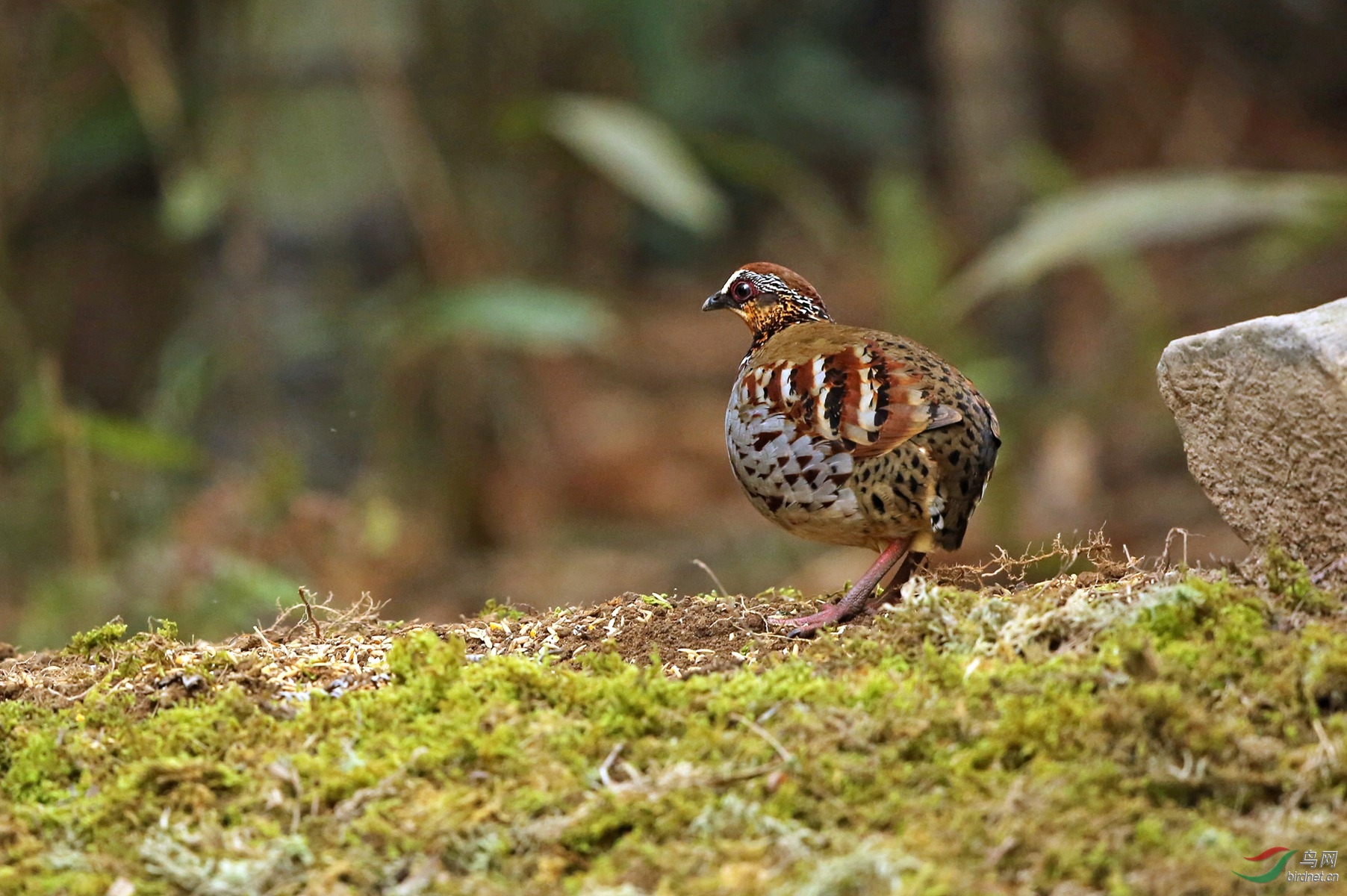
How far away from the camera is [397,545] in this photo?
8398 millimetres

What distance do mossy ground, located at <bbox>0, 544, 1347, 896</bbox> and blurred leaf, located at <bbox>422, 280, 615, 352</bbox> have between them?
440 centimetres

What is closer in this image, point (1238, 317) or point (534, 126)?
point (534, 126)

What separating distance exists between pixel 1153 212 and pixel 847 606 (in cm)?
488

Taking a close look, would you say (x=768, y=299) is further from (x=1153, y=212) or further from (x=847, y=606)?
(x=1153, y=212)

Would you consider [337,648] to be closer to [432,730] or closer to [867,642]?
[432,730]

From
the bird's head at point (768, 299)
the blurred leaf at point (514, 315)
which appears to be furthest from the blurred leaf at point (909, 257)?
the bird's head at point (768, 299)

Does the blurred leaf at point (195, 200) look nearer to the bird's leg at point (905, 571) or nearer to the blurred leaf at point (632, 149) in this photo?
the blurred leaf at point (632, 149)

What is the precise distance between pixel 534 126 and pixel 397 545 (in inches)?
110

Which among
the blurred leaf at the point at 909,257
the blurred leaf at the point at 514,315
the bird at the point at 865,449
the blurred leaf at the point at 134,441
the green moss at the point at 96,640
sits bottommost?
the green moss at the point at 96,640

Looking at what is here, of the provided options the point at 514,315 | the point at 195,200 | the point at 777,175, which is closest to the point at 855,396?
the point at 514,315

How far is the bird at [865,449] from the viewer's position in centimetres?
361

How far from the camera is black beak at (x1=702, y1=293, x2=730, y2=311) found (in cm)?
447

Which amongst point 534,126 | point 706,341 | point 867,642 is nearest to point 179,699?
point 867,642

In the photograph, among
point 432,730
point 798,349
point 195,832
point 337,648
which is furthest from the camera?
point 798,349
